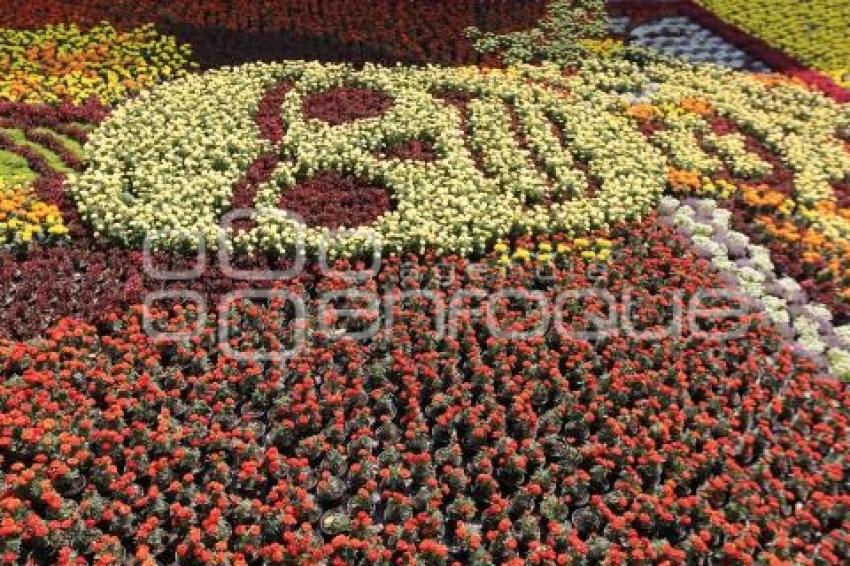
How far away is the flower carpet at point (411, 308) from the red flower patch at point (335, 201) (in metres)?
0.05

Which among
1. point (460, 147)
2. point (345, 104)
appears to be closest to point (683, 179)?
point (460, 147)

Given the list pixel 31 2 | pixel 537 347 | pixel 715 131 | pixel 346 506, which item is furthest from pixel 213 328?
pixel 31 2

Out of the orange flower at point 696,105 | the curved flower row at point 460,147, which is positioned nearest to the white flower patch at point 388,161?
the curved flower row at point 460,147

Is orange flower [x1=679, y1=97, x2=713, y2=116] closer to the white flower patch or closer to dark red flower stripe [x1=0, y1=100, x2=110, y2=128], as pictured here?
the white flower patch

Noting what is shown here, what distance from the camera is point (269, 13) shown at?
18484mm

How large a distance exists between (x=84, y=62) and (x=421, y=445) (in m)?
11.1

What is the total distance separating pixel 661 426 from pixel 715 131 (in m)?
7.71

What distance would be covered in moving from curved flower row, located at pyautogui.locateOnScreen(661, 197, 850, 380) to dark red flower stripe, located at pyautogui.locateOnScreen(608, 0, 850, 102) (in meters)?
6.40

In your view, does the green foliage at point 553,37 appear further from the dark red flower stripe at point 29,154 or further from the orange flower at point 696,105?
the dark red flower stripe at point 29,154

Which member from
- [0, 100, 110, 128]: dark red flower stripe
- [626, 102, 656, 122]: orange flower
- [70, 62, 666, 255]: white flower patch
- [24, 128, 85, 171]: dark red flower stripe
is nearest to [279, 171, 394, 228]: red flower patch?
[70, 62, 666, 255]: white flower patch

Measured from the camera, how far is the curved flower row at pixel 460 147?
11.5 meters

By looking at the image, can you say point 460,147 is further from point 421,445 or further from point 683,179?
point 421,445

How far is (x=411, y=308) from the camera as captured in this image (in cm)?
1020

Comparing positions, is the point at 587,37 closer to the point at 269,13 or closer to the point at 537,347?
the point at 269,13
